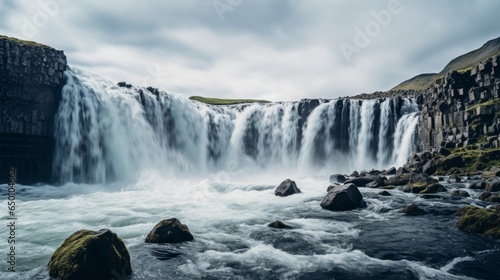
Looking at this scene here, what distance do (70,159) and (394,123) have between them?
4813 cm

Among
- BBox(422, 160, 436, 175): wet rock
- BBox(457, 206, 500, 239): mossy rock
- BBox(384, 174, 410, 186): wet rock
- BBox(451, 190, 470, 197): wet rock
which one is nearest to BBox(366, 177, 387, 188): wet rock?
BBox(384, 174, 410, 186): wet rock

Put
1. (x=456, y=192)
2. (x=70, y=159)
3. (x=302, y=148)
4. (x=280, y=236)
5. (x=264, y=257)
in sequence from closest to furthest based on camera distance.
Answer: (x=264, y=257), (x=280, y=236), (x=456, y=192), (x=70, y=159), (x=302, y=148)

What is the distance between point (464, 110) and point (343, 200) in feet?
116

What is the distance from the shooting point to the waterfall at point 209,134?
38.1 meters

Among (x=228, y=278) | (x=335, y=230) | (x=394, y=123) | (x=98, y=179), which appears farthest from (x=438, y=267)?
(x=394, y=123)

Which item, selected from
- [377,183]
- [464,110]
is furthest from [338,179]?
[464,110]

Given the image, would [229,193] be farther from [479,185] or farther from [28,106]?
[28,106]

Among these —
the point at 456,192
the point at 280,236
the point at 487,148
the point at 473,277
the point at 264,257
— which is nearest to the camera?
the point at 473,277

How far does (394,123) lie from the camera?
52188 mm

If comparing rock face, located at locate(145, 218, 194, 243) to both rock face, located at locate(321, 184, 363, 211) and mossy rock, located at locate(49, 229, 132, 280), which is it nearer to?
mossy rock, located at locate(49, 229, 132, 280)

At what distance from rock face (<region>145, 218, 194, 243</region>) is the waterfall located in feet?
88.8

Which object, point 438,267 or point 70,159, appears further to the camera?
point 70,159

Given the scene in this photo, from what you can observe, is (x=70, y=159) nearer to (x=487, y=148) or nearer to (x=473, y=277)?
(x=473, y=277)

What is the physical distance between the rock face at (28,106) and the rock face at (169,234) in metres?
29.1
